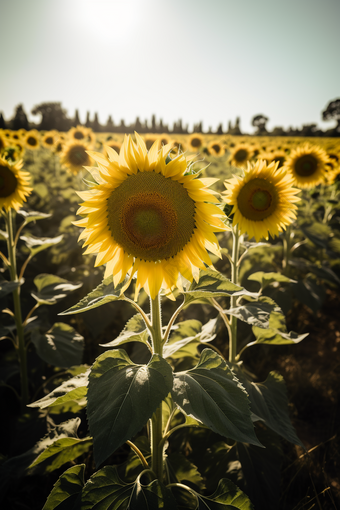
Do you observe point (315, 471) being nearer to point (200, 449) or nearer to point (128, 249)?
point (200, 449)

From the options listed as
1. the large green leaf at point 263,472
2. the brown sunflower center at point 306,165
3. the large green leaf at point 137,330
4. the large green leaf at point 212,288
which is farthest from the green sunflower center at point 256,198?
the brown sunflower center at point 306,165

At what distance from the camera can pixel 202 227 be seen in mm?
1486

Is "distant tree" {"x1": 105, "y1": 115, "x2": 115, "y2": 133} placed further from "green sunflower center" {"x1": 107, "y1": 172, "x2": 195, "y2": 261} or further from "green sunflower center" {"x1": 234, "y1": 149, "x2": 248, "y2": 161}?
"green sunflower center" {"x1": 107, "y1": 172, "x2": 195, "y2": 261}

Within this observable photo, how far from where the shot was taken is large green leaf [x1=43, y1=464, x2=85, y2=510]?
1456mm

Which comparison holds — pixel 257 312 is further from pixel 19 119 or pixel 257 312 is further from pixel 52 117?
pixel 52 117

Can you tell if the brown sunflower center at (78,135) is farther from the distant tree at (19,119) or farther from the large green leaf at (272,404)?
the distant tree at (19,119)

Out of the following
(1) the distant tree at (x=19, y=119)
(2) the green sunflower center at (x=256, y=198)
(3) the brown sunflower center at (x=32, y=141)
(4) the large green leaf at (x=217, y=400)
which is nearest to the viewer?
(4) the large green leaf at (x=217, y=400)

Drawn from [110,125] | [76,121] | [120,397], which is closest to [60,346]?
[120,397]

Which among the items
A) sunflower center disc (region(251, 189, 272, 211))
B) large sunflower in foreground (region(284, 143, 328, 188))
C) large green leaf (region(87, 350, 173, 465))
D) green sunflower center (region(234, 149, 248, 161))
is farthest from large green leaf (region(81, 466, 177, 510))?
green sunflower center (region(234, 149, 248, 161))

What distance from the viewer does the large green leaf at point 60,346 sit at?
2.34 meters

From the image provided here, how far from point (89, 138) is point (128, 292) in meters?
8.17

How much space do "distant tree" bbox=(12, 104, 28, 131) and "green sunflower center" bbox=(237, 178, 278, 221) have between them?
127 ft

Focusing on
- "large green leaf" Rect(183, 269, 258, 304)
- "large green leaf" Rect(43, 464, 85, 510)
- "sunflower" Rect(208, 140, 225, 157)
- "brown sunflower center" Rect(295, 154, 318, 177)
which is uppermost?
"sunflower" Rect(208, 140, 225, 157)

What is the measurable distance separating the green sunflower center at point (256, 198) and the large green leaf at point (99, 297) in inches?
48.6
